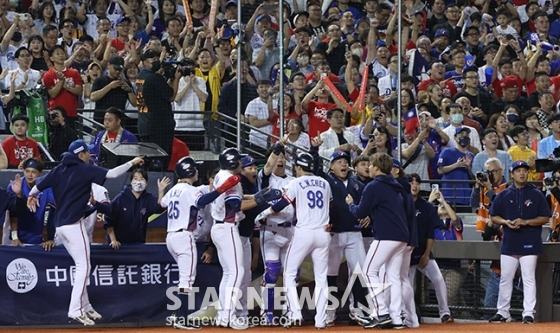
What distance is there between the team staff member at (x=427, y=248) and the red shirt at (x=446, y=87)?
4.25 meters

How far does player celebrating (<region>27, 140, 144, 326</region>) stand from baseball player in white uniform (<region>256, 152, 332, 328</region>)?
5.42 ft

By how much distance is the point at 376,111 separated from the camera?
1470 centimetres

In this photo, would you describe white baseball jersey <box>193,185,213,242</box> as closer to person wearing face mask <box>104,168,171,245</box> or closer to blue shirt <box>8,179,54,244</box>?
person wearing face mask <box>104,168,171,245</box>

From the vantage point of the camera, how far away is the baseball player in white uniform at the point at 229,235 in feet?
37.1

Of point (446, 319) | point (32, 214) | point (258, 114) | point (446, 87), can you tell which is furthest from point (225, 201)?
point (446, 87)

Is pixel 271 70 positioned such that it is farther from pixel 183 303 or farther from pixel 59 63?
pixel 183 303

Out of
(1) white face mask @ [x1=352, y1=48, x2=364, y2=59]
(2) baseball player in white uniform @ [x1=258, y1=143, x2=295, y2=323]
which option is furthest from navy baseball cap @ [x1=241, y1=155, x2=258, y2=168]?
(1) white face mask @ [x1=352, y1=48, x2=364, y2=59]

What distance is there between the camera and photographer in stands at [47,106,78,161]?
13.8m

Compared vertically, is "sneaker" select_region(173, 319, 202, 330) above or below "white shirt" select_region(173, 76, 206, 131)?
below

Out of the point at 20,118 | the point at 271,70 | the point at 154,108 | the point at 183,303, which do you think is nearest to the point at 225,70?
the point at 271,70

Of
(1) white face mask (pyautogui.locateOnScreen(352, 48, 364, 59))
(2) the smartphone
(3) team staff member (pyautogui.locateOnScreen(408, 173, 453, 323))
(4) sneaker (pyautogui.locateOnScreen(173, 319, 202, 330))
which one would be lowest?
(4) sneaker (pyautogui.locateOnScreen(173, 319, 202, 330))

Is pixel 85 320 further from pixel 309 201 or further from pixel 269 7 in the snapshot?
pixel 269 7

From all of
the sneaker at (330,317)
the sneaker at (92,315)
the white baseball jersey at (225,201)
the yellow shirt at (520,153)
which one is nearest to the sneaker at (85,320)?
the sneaker at (92,315)

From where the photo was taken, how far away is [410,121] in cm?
1491
